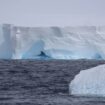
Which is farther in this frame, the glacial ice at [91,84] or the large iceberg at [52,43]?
the large iceberg at [52,43]

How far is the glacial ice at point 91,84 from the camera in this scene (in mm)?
3689

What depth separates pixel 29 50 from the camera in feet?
25.2

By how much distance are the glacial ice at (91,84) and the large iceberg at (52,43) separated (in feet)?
12.3

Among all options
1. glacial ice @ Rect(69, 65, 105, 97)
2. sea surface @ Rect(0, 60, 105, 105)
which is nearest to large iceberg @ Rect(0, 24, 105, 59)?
sea surface @ Rect(0, 60, 105, 105)

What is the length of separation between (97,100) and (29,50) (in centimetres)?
413

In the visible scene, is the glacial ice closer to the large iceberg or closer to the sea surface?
the sea surface

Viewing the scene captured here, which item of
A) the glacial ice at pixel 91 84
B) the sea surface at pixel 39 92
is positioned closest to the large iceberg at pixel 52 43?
the sea surface at pixel 39 92

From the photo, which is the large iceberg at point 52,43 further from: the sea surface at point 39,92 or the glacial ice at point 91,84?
the glacial ice at point 91,84

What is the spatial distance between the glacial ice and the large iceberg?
12.3 feet

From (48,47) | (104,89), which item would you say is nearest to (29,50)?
(48,47)

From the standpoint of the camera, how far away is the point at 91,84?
146 inches

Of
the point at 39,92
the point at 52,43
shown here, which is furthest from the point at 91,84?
the point at 52,43

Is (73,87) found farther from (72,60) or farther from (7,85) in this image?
(72,60)

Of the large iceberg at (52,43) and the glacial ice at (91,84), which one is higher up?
the large iceberg at (52,43)
